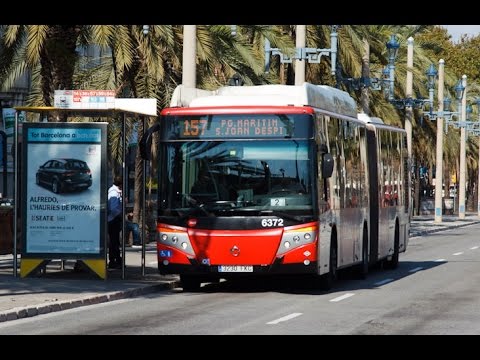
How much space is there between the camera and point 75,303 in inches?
781

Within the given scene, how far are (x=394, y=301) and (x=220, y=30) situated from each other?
59.5 feet

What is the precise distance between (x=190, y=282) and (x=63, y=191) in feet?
8.76

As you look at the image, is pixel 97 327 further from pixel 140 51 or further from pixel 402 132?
pixel 140 51

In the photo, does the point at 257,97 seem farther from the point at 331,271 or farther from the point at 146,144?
the point at 331,271

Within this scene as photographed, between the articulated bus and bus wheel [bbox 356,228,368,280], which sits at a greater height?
the articulated bus

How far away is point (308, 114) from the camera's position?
2250 cm

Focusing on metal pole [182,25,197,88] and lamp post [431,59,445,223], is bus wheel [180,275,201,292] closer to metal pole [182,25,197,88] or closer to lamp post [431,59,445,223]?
metal pole [182,25,197,88]

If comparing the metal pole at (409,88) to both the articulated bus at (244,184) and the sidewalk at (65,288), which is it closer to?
the sidewalk at (65,288)

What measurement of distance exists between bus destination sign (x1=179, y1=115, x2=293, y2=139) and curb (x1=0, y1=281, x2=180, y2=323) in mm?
2631

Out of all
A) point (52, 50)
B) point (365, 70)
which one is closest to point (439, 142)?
point (365, 70)

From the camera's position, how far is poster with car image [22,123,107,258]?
23.9m

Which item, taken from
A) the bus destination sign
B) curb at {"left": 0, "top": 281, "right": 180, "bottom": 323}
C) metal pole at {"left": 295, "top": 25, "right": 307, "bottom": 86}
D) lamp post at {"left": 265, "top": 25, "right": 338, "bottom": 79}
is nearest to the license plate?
curb at {"left": 0, "top": 281, "right": 180, "bottom": 323}

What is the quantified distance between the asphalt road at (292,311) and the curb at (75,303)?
17 cm

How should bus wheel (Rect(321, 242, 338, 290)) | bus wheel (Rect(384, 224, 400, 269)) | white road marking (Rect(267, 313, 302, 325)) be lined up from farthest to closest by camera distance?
bus wheel (Rect(384, 224, 400, 269)), bus wheel (Rect(321, 242, 338, 290)), white road marking (Rect(267, 313, 302, 325))
